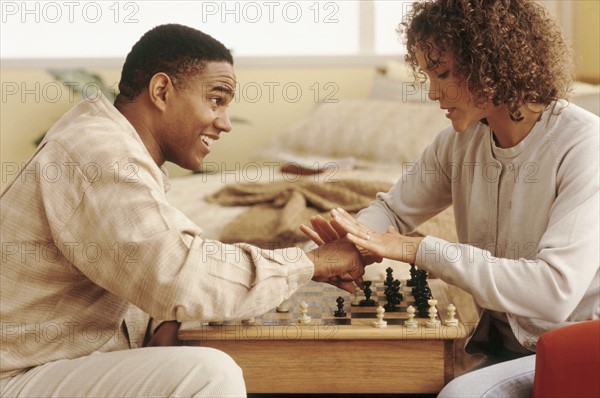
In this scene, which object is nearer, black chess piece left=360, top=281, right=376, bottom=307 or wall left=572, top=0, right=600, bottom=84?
black chess piece left=360, top=281, right=376, bottom=307

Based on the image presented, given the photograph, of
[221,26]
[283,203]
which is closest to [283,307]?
[283,203]

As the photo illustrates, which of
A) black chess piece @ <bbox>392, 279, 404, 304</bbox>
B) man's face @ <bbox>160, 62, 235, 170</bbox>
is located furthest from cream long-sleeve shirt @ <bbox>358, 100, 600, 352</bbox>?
man's face @ <bbox>160, 62, 235, 170</bbox>

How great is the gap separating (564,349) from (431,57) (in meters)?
0.73

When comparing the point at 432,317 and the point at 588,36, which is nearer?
the point at 432,317

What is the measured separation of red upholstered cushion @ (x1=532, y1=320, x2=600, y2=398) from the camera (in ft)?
4.88

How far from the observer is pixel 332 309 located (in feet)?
6.16

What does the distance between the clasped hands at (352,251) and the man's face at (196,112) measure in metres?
0.34

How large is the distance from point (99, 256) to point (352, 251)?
24.7 inches

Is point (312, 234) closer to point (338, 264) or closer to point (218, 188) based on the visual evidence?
point (338, 264)

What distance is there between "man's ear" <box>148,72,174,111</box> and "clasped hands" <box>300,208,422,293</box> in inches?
17.6

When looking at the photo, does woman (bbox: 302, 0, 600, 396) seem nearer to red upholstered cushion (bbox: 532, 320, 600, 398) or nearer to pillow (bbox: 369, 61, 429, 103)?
red upholstered cushion (bbox: 532, 320, 600, 398)

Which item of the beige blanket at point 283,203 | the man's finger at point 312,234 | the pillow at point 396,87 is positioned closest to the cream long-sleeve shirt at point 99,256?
the man's finger at point 312,234

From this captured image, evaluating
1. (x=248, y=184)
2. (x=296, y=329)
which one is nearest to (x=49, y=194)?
(x=296, y=329)

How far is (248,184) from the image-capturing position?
10.8 ft
